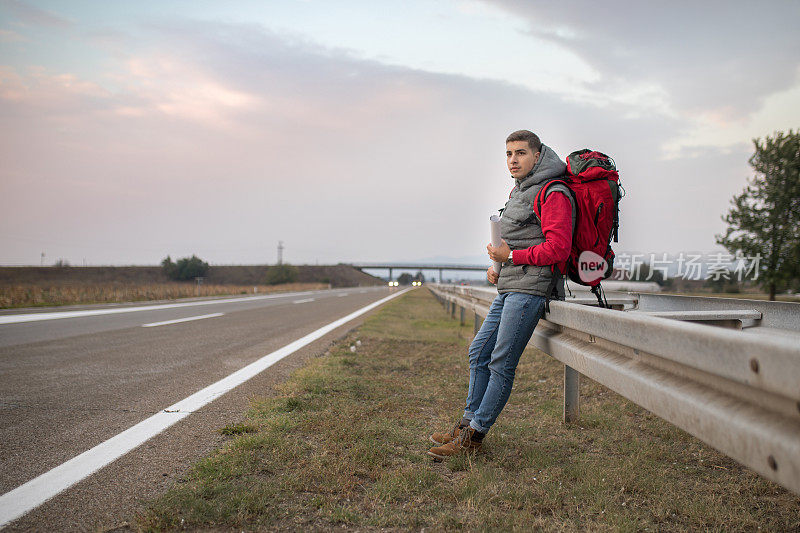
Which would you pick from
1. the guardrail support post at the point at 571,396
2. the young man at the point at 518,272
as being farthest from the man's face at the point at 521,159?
the guardrail support post at the point at 571,396

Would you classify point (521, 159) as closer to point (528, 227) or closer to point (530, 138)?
point (530, 138)

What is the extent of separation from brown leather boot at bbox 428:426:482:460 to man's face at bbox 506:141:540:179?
1.67 m

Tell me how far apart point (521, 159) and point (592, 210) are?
57 cm

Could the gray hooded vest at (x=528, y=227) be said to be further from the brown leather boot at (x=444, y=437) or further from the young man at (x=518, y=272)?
the brown leather boot at (x=444, y=437)

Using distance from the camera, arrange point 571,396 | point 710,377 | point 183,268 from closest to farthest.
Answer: point 710,377
point 571,396
point 183,268

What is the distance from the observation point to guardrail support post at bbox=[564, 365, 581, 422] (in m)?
3.89

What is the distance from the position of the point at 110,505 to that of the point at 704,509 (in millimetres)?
2799

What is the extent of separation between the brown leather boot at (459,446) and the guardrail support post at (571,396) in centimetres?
110

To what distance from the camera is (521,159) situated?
3.28 meters

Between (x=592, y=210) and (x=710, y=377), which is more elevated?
(x=592, y=210)

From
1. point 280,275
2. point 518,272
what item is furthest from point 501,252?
point 280,275

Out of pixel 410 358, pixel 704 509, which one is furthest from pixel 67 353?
pixel 704 509

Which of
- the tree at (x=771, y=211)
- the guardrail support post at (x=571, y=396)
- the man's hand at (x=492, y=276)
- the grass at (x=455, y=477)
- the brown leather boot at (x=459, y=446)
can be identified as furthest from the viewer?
the tree at (x=771, y=211)

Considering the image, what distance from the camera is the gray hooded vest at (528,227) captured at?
316 cm
